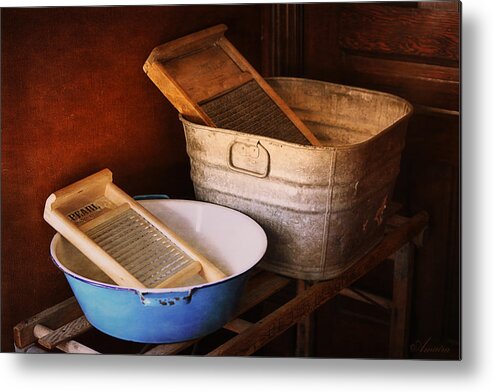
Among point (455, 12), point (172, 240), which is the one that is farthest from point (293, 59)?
point (172, 240)

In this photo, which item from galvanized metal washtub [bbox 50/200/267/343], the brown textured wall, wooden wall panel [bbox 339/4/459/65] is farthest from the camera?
wooden wall panel [bbox 339/4/459/65]

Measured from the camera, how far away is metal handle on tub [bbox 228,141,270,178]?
1717mm

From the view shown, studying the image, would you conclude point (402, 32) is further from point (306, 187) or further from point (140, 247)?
point (140, 247)

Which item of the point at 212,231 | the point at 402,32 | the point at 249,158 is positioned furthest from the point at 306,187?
the point at 402,32

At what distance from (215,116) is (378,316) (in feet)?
2.60

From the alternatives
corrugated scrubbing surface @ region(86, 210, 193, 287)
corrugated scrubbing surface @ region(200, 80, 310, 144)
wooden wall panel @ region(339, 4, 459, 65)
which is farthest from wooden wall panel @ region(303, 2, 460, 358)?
corrugated scrubbing surface @ region(86, 210, 193, 287)

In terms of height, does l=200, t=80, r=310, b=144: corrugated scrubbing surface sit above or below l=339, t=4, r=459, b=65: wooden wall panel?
below

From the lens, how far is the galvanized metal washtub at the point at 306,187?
5.57 feet

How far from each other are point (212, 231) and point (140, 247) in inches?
9.6

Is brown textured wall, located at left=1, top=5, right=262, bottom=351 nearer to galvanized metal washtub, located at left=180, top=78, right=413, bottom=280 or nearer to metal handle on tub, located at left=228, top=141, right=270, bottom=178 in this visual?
galvanized metal washtub, located at left=180, top=78, right=413, bottom=280

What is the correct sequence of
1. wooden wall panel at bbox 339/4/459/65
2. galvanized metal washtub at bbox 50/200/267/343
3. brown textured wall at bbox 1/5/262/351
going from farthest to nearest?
wooden wall panel at bbox 339/4/459/65 → brown textured wall at bbox 1/5/262/351 → galvanized metal washtub at bbox 50/200/267/343

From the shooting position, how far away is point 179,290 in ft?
4.96

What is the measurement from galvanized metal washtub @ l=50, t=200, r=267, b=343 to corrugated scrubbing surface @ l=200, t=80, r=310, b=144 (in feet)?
0.67

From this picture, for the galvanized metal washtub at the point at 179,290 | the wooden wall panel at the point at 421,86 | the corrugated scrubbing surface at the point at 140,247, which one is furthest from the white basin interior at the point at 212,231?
the wooden wall panel at the point at 421,86
